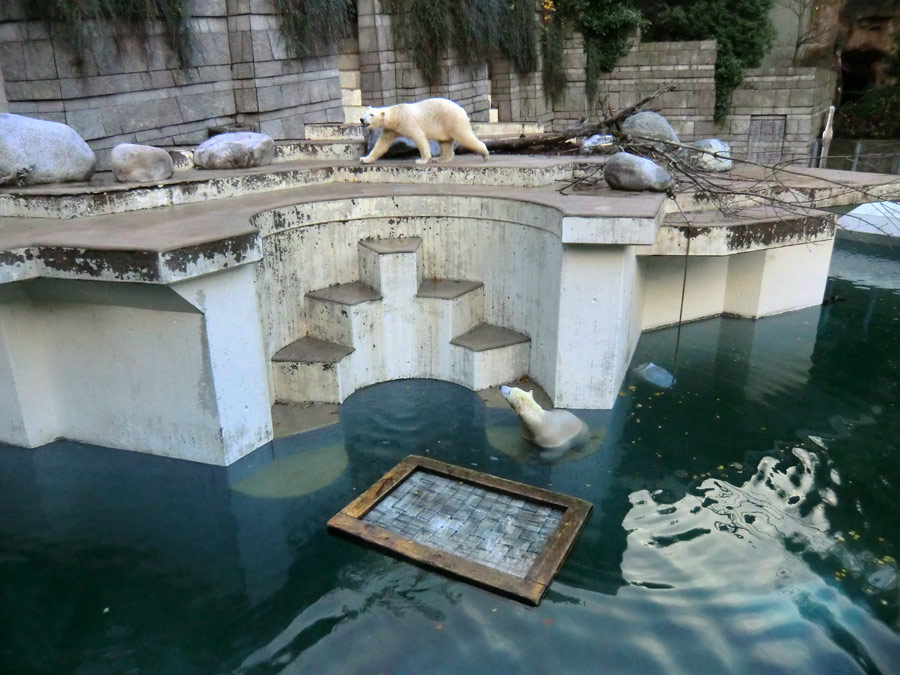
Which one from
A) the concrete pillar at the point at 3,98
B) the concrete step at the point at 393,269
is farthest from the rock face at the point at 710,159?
the concrete pillar at the point at 3,98

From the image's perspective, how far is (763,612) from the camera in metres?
3.48

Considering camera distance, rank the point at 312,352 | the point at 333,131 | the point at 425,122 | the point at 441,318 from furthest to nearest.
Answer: the point at 333,131, the point at 425,122, the point at 441,318, the point at 312,352

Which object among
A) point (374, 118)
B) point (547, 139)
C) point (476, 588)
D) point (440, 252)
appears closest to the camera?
point (476, 588)

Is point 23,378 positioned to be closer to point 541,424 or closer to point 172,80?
point 541,424

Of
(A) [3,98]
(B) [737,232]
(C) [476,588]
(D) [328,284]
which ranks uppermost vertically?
(A) [3,98]

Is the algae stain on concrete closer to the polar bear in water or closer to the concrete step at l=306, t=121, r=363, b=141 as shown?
the polar bear in water

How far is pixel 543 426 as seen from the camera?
4.96 metres

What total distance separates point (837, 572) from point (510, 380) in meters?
2.94

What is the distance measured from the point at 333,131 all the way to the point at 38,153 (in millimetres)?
4157

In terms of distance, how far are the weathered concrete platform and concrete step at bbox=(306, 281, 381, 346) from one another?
0.06ft

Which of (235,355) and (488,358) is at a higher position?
(235,355)

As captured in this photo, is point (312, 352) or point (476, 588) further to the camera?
point (312, 352)

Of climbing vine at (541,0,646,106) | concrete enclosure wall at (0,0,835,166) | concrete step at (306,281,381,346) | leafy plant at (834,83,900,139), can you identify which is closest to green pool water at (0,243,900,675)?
concrete step at (306,281,381,346)

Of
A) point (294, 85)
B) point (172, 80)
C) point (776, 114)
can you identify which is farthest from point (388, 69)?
point (776, 114)
